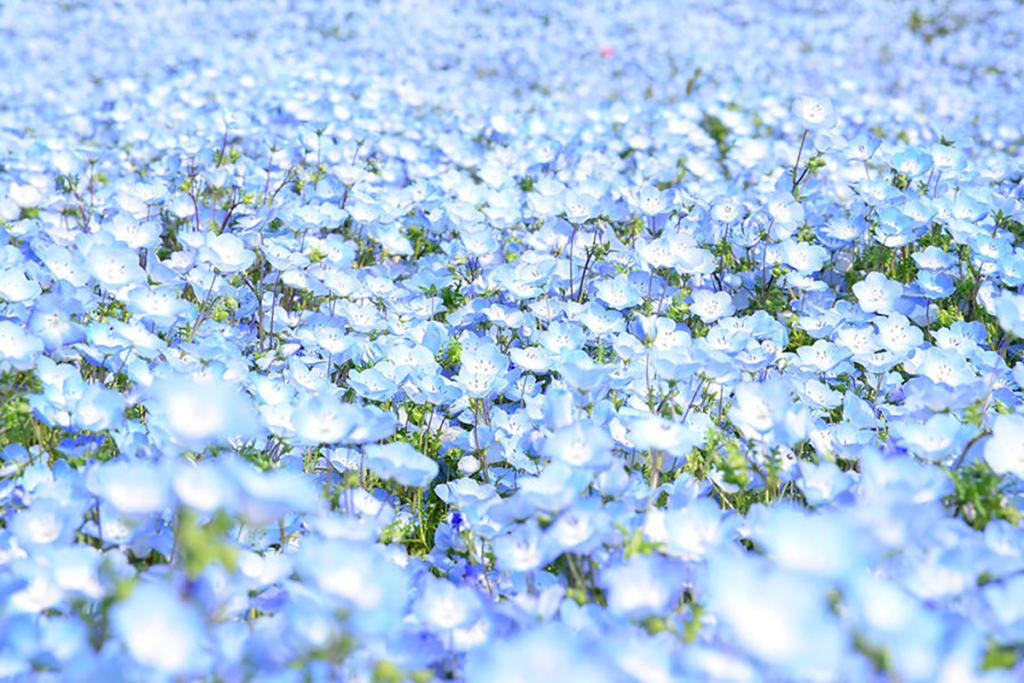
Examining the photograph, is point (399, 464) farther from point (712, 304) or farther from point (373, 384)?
point (712, 304)

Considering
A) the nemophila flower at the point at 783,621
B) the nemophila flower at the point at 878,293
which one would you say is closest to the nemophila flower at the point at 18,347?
the nemophila flower at the point at 783,621

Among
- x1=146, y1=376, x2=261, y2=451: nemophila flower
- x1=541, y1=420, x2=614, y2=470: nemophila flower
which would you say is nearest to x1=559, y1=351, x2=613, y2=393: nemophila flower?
Answer: x1=541, y1=420, x2=614, y2=470: nemophila flower

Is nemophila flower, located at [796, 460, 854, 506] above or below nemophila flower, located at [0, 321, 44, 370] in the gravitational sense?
above

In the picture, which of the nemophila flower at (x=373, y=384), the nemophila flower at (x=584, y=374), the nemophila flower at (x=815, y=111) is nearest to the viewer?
the nemophila flower at (x=584, y=374)

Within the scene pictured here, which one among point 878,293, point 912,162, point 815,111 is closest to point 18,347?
point 878,293

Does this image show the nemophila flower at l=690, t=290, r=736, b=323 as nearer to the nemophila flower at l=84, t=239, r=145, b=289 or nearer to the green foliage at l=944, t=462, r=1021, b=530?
the green foliage at l=944, t=462, r=1021, b=530

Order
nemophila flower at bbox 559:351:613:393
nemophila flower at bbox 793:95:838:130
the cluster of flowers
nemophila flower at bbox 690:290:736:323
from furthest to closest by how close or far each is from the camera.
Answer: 1. nemophila flower at bbox 793:95:838:130
2. nemophila flower at bbox 690:290:736:323
3. nemophila flower at bbox 559:351:613:393
4. the cluster of flowers

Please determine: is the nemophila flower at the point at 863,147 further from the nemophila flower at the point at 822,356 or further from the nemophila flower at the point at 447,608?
the nemophila flower at the point at 447,608
